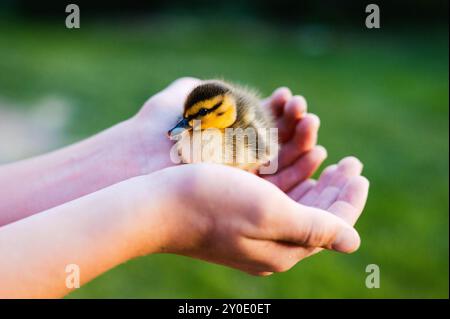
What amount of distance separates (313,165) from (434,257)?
1.42m

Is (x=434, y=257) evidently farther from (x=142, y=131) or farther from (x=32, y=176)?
(x=32, y=176)

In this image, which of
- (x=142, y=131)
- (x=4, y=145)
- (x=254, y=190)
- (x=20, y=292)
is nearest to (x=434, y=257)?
(x=142, y=131)

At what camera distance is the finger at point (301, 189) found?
181cm

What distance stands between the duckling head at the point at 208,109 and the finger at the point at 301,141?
0.95 feet

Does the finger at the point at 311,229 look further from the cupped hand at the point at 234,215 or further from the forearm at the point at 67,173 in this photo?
the forearm at the point at 67,173

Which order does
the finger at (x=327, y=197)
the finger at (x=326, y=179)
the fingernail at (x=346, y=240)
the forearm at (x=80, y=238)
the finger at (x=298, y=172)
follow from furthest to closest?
the finger at (x=298, y=172) < the finger at (x=326, y=179) < the finger at (x=327, y=197) < the fingernail at (x=346, y=240) < the forearm at (x=80, y=238)

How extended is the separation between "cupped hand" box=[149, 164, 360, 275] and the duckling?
37 centimetres

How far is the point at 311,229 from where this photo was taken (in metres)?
1.27

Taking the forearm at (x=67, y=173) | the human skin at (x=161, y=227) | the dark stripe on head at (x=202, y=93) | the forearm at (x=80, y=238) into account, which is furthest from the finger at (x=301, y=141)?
the forearm at (x=80, y=238)

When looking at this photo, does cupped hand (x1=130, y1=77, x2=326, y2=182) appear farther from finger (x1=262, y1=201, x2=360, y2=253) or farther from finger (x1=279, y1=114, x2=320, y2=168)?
finger (x1=262, y1=201, x2=360, y2=253)

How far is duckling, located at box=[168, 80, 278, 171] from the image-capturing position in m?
1.66

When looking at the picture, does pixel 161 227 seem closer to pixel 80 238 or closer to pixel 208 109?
pixel 80 238

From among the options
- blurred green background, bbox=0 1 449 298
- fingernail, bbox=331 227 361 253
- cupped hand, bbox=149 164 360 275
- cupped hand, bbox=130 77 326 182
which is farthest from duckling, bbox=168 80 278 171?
blurred green background, bbox=0 1 449 298

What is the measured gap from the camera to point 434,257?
2969 millimetres
